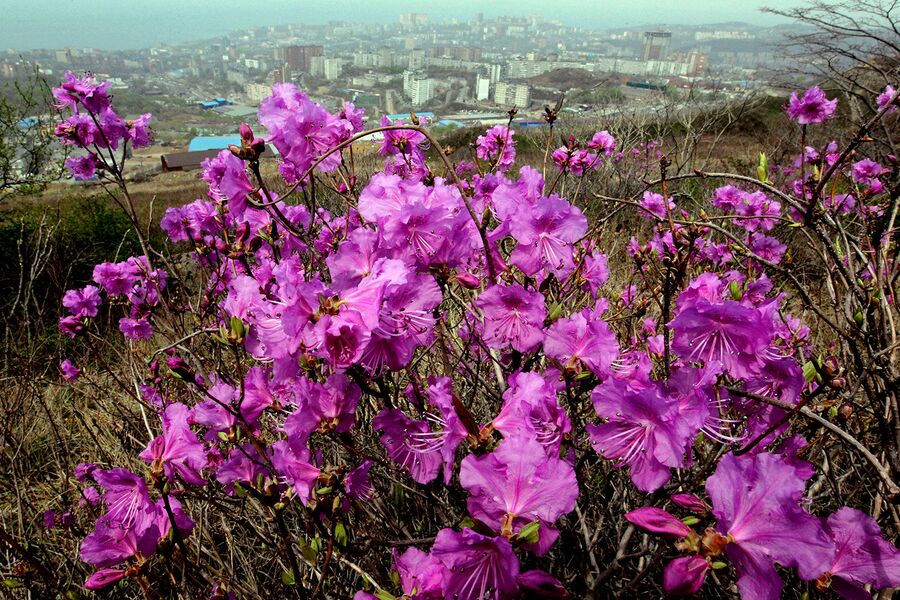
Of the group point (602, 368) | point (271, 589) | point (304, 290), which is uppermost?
point (304, 290)

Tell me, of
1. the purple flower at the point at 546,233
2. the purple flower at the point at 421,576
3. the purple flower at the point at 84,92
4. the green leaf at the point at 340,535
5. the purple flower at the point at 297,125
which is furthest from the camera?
the purple flower at the point at 84,92

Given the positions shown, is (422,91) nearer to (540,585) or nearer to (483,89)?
(483,89)

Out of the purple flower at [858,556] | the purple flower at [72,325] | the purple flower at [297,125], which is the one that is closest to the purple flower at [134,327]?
the purple flower at [72,325]

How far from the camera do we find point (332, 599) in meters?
1.61

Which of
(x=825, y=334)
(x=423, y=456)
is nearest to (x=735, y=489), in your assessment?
(x=423, y=456)

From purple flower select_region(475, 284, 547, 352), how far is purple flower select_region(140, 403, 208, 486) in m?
0.84

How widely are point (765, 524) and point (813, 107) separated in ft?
10.4

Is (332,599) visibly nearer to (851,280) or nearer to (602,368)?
(602,368)

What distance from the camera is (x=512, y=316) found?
123cm

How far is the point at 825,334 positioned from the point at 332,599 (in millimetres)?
3696

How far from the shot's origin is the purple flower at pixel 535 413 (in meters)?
1.06

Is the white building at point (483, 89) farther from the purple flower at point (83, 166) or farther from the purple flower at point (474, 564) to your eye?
the purple flower at point (474, 564)

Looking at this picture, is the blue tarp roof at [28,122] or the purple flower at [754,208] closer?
the purple flower at [754,208]

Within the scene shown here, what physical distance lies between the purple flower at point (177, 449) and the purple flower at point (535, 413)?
83 cm
